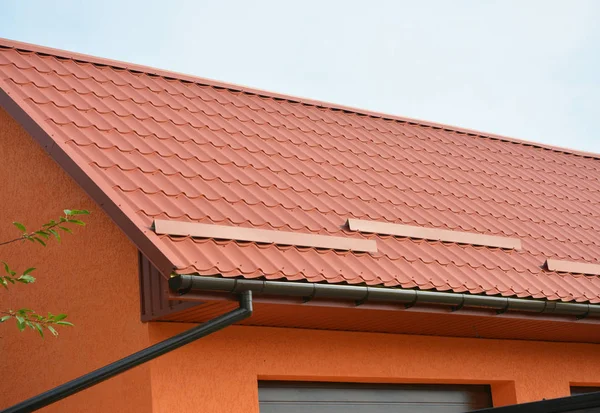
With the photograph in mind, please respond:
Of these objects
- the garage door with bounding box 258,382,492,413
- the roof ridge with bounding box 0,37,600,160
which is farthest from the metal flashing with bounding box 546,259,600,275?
the roof ridge with bounding box 0,37,600,160

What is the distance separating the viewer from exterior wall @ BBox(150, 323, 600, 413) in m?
6.92

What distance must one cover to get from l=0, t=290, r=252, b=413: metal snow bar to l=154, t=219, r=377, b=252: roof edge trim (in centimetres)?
62

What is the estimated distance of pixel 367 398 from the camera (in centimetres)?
804

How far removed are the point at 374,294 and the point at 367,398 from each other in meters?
1.26

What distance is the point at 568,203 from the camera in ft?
36.6

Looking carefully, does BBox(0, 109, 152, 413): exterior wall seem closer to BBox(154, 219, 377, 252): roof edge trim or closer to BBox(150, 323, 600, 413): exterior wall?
BBox(150, 323, 600, 413): exterior wall

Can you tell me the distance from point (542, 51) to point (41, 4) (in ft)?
33.1

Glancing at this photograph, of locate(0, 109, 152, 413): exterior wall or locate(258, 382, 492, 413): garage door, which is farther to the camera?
locate(258, 382, 492, 413): garage door

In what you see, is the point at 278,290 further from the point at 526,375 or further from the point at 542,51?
the point at 542,51

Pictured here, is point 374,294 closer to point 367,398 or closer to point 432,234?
point 367,398

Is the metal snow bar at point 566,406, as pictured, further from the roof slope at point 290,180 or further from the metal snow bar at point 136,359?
the roof slope at point 290,180

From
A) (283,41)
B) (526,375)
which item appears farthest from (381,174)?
(283,41)

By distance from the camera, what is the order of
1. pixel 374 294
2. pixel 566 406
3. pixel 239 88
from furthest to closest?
pixel 239 88 → pixel 374 294 → pixel 566 406

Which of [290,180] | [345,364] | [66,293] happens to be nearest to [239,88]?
[290,180]
